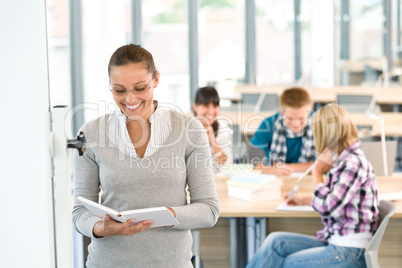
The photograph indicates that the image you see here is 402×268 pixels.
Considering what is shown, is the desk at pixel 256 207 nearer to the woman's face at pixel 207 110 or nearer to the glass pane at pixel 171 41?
the woman's face at pixel 207 110

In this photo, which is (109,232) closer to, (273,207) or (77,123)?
(273,207)

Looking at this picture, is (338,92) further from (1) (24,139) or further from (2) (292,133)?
(1) (24,139)

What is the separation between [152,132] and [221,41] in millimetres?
8532

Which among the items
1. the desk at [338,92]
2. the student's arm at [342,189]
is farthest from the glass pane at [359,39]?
the student's arm at [342,189]

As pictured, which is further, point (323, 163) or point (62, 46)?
point (62, 46)

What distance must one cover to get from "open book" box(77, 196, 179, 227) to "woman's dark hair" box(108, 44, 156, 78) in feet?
1.18

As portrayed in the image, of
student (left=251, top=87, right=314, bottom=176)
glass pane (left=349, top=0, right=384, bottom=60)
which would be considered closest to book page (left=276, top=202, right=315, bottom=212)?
student (left=251, top=87, right=314, bottom=176)

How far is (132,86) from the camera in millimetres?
1568

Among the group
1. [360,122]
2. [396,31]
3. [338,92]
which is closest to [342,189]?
[360,122]

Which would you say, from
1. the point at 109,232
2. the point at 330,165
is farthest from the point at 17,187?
the point at 330,165

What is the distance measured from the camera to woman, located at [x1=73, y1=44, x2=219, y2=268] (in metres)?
1.58

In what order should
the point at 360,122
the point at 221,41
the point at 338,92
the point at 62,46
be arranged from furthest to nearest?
the point at 221,41 → the point at 338,92 → the point at 360,122 → the point at 62,46

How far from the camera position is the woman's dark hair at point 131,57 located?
156 centimetres

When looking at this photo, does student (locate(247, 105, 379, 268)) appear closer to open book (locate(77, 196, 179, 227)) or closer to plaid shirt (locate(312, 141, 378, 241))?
plaid shirt (locate(312, 141, 378, 241))
